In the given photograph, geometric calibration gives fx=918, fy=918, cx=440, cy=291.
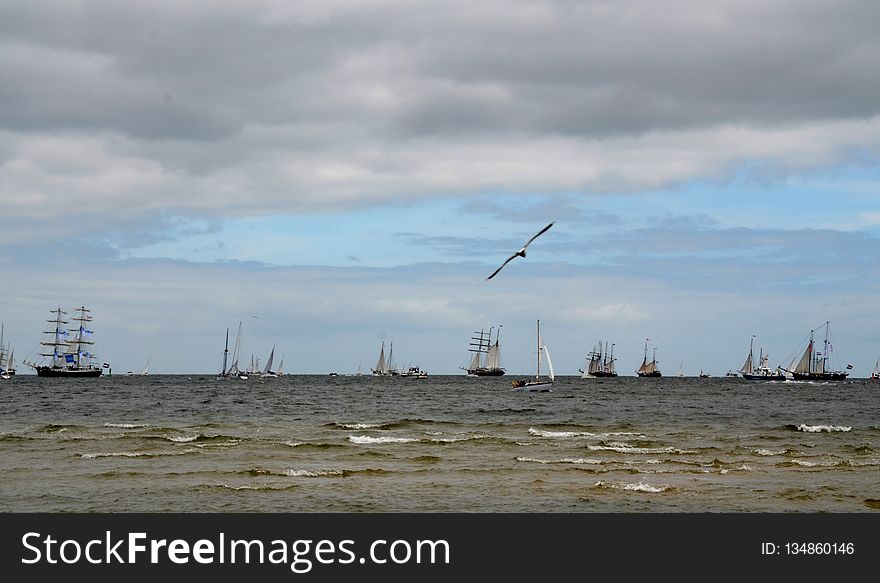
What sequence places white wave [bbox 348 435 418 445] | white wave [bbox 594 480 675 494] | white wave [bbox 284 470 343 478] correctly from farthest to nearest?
1. white wave [bbox 348 435 418 445]
2. white wave [bbox 284 470 343 478]
3. white wave [bbox 594 480 675 494]

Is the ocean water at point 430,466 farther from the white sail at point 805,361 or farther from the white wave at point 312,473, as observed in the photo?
the white sail at point 805,361

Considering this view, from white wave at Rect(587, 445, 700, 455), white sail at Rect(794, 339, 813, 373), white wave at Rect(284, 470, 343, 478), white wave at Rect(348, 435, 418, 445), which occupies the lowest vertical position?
white wave at Rect(284, 470, 343, 478)

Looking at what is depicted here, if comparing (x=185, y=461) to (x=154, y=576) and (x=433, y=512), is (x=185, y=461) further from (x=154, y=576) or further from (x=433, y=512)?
(x=154, y=576)

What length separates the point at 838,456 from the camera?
39375 mm

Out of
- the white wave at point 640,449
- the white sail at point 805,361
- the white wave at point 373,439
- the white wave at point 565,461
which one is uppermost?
the white sail at point 805,361

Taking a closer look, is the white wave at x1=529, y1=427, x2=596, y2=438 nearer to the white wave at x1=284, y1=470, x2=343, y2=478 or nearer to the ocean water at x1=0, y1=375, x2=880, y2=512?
the ocean water at x1=0, y1=375, x2=880, y2=512

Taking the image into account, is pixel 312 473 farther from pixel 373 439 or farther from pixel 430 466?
pixel 373 439

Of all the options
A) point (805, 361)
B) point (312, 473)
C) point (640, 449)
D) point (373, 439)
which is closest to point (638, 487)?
point (312, 473)

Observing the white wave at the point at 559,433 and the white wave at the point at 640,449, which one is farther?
the white wave at the point at 559,433

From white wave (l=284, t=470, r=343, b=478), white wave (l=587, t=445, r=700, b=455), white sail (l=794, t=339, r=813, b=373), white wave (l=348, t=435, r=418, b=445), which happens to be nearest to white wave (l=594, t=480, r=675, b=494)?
white wave (l=284, t=470, r=343, b=478)

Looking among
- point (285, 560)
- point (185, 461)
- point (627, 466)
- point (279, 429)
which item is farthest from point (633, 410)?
point (285, 560)

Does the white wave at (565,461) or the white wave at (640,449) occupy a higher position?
the white wave at (640,449)

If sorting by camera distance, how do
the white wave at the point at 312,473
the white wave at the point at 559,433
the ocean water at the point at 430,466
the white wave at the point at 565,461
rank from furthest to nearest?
1. the white wave at the point at 559,433
2. the white wave at the point at 565,461
3. the white wave at the point at 312,473
4. the ocean water at the point at 430,466

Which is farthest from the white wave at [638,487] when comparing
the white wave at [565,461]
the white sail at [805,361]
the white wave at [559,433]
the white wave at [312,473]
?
the white sail at [805,361]
